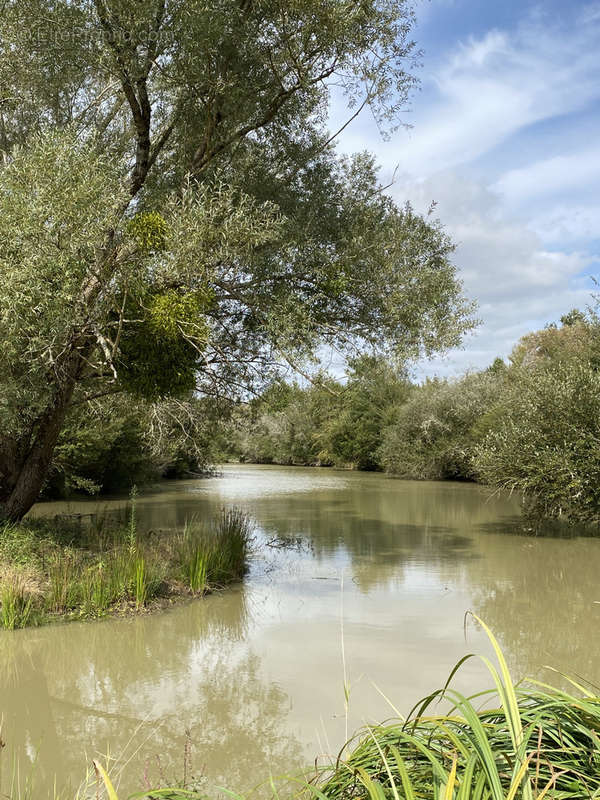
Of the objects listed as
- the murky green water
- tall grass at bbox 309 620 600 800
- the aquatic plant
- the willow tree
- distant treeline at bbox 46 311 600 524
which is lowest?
the murky green water

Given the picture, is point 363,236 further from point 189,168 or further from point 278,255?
point 189,168

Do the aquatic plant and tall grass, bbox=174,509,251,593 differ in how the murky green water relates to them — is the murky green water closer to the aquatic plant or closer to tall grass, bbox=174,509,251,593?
the aquatic plant

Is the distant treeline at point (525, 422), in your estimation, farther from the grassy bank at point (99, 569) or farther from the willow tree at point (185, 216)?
the grassy bank at point (99, 569)

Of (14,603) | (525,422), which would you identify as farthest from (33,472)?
(525,422)

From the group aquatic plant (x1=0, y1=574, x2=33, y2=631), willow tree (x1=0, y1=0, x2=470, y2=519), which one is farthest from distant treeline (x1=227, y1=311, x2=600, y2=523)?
aquatic plant (x1=0, y1=574, x2=33, y2=631)

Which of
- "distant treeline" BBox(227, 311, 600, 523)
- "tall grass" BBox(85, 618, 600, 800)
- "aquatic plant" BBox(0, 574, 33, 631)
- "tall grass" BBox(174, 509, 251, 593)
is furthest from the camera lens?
"distant treeline" BBox(227, 311, 600, 523)

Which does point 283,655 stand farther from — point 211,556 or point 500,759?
point 500,759

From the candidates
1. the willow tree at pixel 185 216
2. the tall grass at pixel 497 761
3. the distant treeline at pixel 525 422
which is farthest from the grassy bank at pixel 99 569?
the tall grass at pixel 497 761

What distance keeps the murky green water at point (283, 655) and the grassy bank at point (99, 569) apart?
361mm

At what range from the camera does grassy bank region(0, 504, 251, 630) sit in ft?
28.3

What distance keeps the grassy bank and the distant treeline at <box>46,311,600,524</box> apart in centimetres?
289

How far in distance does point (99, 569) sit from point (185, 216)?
191 inches

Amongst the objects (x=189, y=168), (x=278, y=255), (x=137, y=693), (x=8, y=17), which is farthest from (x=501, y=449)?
(x=8, y=17)

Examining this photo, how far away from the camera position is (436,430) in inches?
1502
